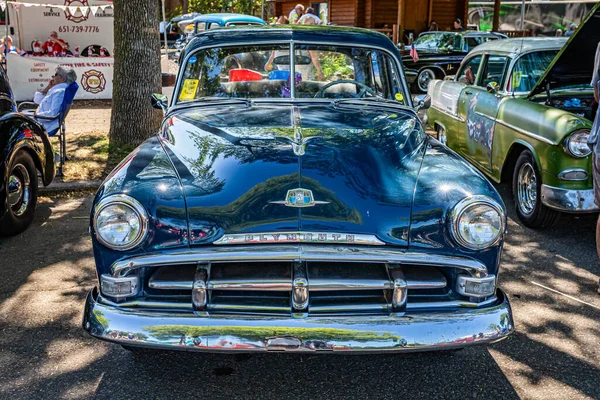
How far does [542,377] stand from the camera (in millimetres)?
3229

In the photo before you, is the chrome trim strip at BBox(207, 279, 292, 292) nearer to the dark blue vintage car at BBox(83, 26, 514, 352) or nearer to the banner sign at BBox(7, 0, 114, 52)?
the dark blue vintage car at BBox(83, 26, 514, 352)

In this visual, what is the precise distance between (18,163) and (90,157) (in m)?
2.34

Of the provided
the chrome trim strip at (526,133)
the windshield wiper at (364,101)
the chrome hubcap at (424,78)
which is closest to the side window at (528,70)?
the chrome trim strip at (526,133)

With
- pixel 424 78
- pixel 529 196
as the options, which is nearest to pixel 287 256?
pixel 529 196

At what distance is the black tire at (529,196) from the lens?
545 cm

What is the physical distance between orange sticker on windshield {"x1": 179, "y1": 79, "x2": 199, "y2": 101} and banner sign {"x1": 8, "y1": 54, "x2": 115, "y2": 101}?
9607 mm

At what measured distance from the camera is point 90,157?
773 centimetres

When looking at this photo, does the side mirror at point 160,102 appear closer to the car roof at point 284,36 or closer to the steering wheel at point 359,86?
the car roof at point 284,36

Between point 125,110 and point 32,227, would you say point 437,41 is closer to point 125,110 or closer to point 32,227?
point 125,110

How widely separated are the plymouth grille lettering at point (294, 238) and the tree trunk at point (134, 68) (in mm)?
5307

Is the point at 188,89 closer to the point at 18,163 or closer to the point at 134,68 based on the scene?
the point at 18,163

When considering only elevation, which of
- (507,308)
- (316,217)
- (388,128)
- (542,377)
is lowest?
(542,377)

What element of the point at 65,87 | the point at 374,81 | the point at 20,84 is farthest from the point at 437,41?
the point at 374,81

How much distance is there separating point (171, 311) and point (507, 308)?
1.50 metres
